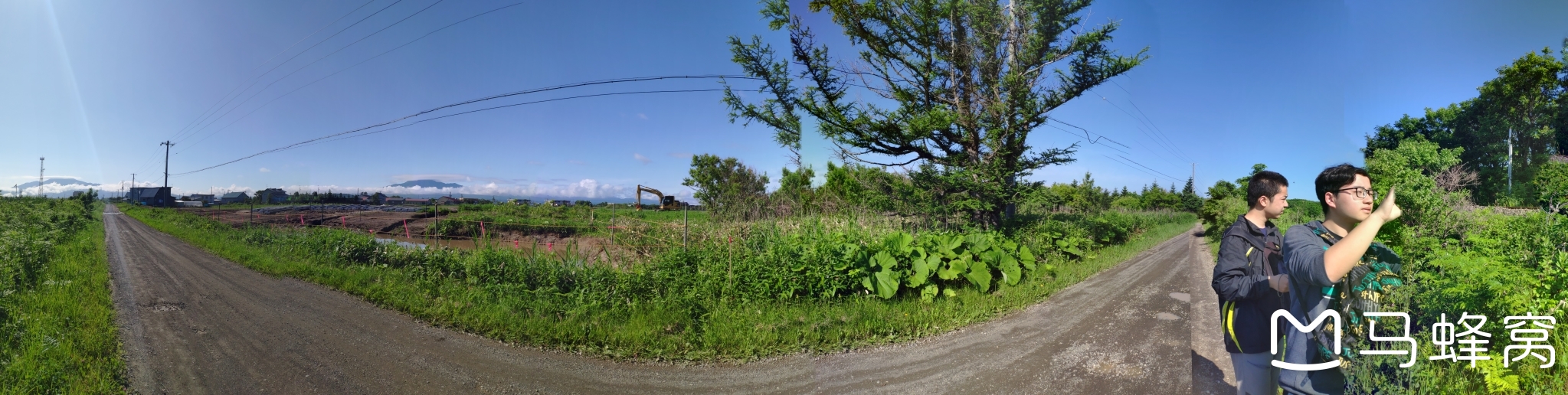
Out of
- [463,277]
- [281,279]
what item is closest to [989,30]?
[463,277]

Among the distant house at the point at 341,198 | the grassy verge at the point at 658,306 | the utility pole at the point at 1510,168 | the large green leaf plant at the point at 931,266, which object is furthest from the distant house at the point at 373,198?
the utility pole at the point at 1510,168

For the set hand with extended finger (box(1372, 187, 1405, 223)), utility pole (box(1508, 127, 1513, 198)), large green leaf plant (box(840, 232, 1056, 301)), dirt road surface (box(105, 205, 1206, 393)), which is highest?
utility pole (box(1508, 127, 1513, 198))

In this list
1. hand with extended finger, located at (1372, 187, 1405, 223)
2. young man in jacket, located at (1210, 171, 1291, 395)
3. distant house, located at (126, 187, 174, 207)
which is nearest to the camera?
hand with extended finger, located at (1372, 187, 1405, 223)

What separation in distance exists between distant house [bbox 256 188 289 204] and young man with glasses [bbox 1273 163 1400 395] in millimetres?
22180

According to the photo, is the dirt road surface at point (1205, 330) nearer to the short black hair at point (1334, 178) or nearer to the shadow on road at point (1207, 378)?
the shadow on road at point (1207, 378)

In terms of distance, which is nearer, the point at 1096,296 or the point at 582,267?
the point at 1096,296

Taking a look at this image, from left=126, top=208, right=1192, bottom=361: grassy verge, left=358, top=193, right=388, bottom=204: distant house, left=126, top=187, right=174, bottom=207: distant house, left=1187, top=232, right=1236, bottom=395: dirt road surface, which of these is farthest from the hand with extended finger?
left=126, top=187, right=174, bottom=207: distant house

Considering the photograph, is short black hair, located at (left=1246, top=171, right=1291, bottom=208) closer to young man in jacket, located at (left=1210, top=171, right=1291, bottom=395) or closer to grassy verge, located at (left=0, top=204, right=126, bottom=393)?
young man in jacket, located at (left=1210, top=171, right=1291, bottom=395)

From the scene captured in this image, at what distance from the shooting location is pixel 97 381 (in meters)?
3.12

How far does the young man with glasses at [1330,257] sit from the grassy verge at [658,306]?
75.7 inches

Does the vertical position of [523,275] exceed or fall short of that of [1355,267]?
it falls short

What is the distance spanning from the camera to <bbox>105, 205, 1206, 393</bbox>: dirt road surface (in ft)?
8.30

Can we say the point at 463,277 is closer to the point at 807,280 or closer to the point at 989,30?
the point at 807,280

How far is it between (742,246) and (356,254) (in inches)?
283
